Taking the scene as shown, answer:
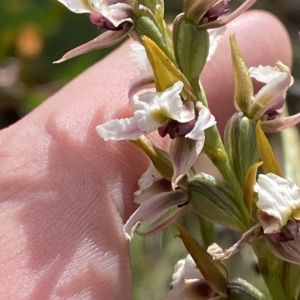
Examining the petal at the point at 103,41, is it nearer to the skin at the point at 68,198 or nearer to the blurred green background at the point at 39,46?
the skin at the point at 68,198

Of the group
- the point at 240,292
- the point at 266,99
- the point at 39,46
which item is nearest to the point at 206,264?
the point at 240,292

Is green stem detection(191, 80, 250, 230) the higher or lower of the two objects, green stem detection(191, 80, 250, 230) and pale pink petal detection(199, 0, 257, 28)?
the lower

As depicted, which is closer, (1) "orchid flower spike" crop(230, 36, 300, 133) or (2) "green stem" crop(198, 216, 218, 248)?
(1) "orchid flower spike" crop(230, 36, 300, 133)

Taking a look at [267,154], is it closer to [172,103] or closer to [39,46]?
[172,103]

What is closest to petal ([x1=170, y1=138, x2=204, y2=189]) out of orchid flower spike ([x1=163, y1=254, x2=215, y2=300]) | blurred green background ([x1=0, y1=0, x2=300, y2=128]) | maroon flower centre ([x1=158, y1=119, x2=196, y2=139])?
maroon flower centre ([x1=158, y1=119, x2=196, y2=139])

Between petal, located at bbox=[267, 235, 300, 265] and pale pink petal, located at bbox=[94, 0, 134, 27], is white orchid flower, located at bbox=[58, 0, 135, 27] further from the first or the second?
petal, located at bbox=[267, 235, 300, 265]

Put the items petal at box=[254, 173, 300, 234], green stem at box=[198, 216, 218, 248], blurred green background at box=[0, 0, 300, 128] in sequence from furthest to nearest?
1. blurred green background at box=[0, 0, 300, 128]
2. green stem at box=[198, 216, 218, 248]
3. petal at box=[254, 173, 300, 234]

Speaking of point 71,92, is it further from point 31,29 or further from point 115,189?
point 31,29

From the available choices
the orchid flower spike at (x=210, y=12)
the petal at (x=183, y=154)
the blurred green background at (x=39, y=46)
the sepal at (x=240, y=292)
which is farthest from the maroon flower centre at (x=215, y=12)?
the blurred green background at (x=39, y=46)
